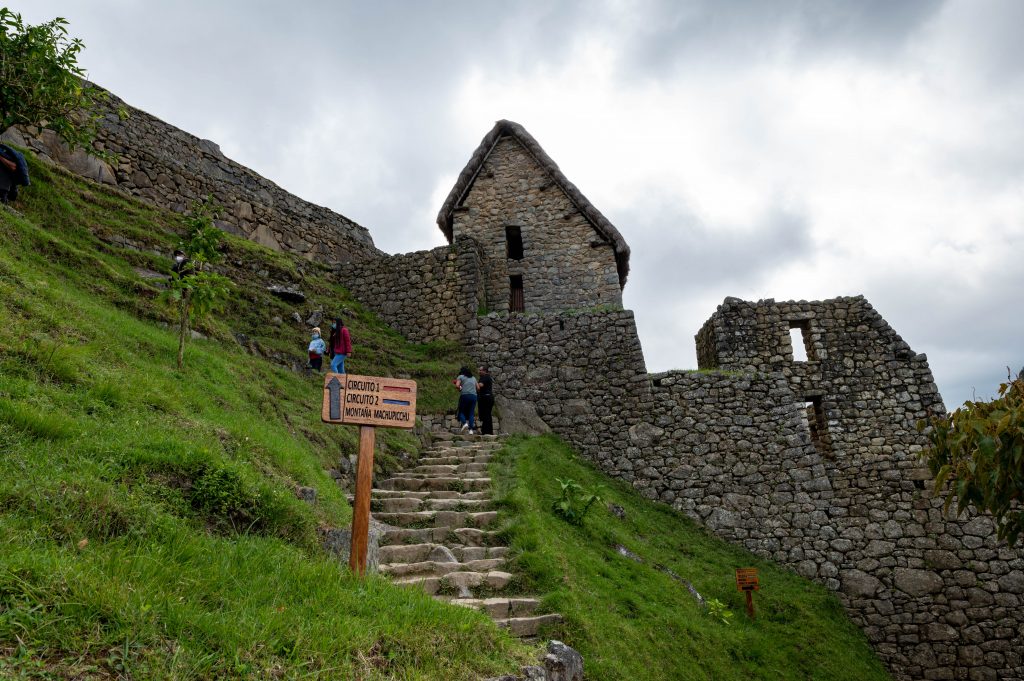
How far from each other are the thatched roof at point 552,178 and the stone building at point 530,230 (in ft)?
0.10

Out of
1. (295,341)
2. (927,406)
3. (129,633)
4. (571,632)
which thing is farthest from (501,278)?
(129,633)

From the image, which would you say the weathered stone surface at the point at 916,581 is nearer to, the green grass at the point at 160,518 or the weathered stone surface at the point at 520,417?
the weathered stone surface at the point at 520,417

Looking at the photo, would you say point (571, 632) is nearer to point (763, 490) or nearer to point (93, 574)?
point (93, 574)

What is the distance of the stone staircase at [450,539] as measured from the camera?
20.2ft

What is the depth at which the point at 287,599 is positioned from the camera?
13.4ft

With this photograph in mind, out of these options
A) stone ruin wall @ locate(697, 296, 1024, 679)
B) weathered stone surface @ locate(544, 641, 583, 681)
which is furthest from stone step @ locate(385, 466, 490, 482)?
stone ruin wall @ locate(697, 296, 1024, 679)

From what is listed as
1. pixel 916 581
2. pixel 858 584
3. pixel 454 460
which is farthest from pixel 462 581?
pixel 916 581

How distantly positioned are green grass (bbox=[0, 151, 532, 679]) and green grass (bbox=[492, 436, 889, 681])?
173 centimetres

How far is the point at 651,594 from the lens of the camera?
789 centimetres

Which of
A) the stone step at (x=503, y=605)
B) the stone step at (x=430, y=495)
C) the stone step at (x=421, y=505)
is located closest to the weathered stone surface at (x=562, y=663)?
the stone step at (x=503, y=605)

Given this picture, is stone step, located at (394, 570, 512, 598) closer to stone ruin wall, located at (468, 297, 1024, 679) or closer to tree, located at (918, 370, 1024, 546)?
tree, located at (918, 370, 1024, 546)

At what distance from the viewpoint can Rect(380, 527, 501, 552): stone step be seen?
24.5ft

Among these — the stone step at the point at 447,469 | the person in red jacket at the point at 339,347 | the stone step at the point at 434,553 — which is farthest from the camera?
the person in red jacket at the point at 339,347

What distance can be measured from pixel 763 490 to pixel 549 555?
6.26 m
